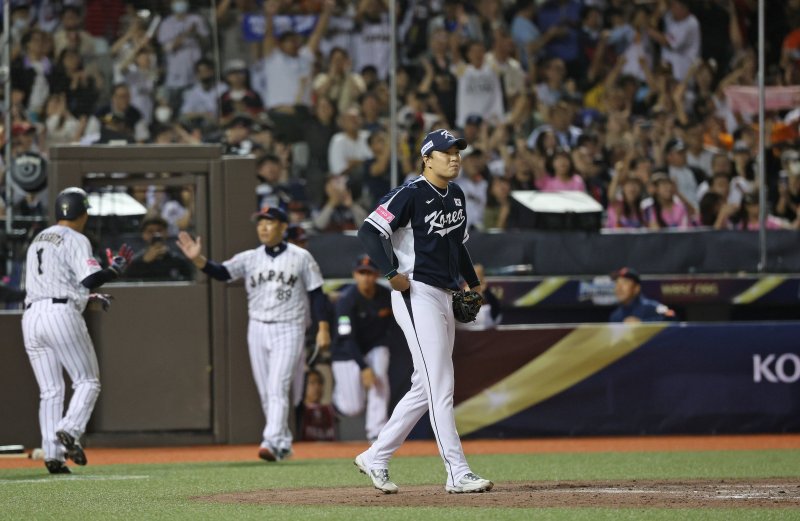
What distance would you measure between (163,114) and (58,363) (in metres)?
3.91

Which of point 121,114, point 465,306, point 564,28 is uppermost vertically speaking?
point 564,28

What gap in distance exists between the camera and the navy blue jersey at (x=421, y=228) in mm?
7562

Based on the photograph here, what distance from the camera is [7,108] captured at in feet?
43.5

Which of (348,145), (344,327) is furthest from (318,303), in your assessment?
(348,145)

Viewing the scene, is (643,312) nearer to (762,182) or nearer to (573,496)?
(762,182)

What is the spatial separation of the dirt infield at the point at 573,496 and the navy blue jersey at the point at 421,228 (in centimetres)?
Result: 120

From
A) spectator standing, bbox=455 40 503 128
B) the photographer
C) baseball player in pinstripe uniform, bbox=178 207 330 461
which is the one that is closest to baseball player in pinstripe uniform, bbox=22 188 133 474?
baseball player in pinstripe uniform, bbox=178 207 330 461

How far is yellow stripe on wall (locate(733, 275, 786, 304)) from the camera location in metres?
14.9

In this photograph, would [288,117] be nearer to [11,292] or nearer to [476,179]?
[476,179]

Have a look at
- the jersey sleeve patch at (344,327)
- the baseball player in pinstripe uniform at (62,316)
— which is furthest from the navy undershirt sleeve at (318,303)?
the jersey sleeve patch at (344,327)

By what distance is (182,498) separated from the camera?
780 cm

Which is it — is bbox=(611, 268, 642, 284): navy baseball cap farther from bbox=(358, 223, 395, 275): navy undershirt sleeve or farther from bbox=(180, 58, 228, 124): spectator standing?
bbox=(358, 223, 395, 275): navy undershirt sleeve

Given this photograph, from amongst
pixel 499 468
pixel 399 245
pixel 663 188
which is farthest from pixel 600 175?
pixel 399 245

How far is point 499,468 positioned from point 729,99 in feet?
29.2
